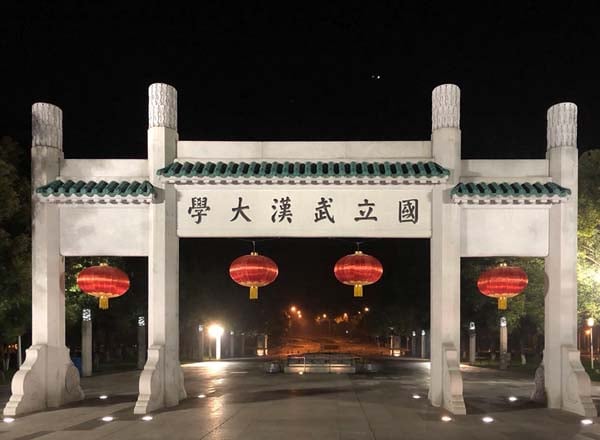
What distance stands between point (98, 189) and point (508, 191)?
8671mm

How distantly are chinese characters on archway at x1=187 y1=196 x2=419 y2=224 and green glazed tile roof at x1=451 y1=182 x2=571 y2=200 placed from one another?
1011 mm

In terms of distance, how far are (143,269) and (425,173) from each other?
22.3 meters

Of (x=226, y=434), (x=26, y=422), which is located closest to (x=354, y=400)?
(x=226, y=434)

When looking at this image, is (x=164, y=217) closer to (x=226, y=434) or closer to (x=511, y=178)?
(x=226, y=434)

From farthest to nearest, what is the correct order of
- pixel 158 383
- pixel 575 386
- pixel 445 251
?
pixel 445 251
pixel 158 383
pixel 575 386

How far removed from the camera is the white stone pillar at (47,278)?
1327 cm

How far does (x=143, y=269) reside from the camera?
31906 mm

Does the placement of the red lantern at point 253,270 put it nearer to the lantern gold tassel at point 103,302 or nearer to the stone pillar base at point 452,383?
the lantern gold tassel at point 103,302

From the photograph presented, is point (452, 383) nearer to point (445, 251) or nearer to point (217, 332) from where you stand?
point (445, 251)

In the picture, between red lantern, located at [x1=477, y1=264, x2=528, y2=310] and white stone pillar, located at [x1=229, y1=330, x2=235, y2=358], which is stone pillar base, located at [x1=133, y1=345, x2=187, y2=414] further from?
white stone pillar, located at [x1=229, y1=330, x2=235, y2=358]

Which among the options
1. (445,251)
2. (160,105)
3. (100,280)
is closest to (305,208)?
(445,251)

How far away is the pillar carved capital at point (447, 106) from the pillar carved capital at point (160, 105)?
587 centimetres

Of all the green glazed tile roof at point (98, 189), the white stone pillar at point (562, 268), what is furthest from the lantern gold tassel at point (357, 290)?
the green glazed tile roof at point (98, 189)

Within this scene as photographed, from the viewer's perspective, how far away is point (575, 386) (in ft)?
41.1
